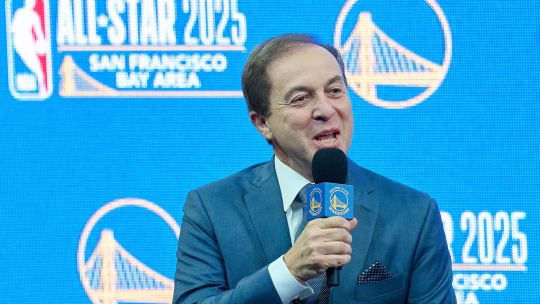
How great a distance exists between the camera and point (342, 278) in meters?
1.87

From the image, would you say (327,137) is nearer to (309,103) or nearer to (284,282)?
(309,103)

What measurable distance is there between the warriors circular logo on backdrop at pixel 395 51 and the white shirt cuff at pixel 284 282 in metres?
1.59

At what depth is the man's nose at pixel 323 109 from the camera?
1909 millimetres

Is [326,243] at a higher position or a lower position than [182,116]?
lower

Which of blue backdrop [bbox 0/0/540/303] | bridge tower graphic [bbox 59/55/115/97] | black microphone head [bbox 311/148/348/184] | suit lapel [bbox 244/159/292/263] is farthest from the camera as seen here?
bridge tower graphic [bbox 59/55/115/97]

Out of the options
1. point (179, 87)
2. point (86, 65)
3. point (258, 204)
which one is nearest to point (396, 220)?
point (258, 204)

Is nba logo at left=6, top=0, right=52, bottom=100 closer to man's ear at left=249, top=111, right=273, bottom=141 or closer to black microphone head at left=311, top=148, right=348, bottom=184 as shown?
man's ear at left=249, top=111, right=273, bottom=141

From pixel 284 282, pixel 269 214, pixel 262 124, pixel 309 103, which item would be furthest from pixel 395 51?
pixel 284 282

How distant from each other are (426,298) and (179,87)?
5.60 ft

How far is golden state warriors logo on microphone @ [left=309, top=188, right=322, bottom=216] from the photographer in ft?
5.09

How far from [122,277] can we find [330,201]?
71.5 inches

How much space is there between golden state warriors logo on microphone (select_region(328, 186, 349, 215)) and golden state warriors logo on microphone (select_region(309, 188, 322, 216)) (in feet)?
0.08

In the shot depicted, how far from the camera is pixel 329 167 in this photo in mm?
1692

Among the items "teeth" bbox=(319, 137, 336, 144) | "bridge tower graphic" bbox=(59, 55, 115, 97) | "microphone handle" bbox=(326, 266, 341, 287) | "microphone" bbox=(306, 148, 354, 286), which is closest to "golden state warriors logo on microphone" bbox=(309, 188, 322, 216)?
"microphone" bbox=(306, 148, 354, 286)
